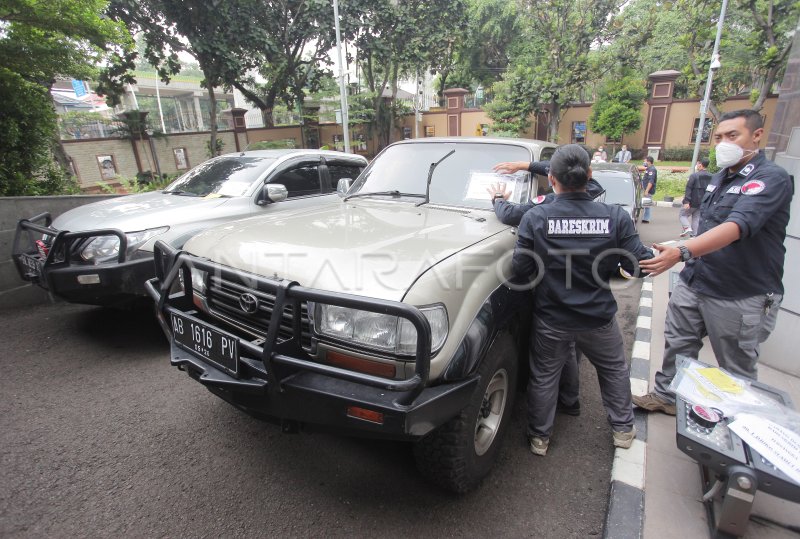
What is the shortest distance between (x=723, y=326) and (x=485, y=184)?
1709 millimetres

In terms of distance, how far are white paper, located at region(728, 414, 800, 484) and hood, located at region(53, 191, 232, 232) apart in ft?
14.4

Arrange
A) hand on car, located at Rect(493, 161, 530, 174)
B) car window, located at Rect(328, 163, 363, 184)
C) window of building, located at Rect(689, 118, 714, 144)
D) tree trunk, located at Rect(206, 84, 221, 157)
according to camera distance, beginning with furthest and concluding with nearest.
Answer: window of building, located at Rect(689, 118, 714, 144), tree trunk, located at Rect(206, 84, 221, 157), car window, located at Rect(328, 163, 363, 184), hand on car, located at Rect(493, 161, 530, 174)

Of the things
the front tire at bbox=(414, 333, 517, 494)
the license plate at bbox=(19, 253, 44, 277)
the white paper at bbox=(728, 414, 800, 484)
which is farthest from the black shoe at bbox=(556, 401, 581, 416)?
the license plate at bbox=(19, 253, 44, 277)

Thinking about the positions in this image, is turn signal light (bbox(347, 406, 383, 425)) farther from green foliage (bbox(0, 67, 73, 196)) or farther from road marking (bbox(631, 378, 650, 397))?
green foliage (bbox(0, 67, 73, 196))

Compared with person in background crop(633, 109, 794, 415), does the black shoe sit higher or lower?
lower

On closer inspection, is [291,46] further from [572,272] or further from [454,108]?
[572,272]

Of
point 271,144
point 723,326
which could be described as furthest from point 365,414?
point 271,144

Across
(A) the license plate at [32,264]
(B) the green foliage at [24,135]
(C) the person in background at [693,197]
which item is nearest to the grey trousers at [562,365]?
(A) the license plate at [32,264]

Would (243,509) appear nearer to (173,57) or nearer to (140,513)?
(140,513)

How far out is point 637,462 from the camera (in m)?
2.53

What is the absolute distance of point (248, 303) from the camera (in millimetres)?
2111

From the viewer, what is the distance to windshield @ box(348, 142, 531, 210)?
304 centimetres

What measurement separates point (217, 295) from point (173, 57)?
17.6 meters

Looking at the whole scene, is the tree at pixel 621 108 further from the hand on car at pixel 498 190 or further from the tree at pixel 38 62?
the hand on car at pixel 498 190
